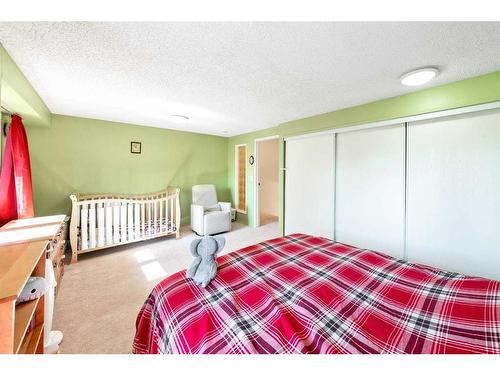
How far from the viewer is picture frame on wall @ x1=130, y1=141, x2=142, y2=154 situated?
3748mm

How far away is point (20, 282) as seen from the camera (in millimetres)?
835

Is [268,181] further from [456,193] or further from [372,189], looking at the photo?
[456,193]

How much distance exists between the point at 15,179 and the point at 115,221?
130cm

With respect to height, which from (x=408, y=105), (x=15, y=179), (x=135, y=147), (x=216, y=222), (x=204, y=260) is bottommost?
(x=216, y=222)

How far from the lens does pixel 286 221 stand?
140 inches

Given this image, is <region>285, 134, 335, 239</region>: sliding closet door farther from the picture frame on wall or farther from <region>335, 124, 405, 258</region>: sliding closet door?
the picture frame on wall

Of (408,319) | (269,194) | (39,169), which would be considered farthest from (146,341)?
(269,194)

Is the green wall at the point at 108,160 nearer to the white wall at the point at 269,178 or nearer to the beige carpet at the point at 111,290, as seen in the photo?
the beige carpet at the point at 111,290

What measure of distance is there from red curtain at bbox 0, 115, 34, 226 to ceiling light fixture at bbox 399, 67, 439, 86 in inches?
146

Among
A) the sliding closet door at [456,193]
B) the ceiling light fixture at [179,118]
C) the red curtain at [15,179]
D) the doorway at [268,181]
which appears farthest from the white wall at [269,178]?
the red curtain at [15,179]

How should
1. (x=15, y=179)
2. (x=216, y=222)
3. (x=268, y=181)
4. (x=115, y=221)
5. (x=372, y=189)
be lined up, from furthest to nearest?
(x=268, y=181)
(x=216, y=222)
(x=115, y=221)
(x=372, y=189)
(x=15, y=179)

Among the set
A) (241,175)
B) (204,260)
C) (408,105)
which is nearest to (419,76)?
(408,105)

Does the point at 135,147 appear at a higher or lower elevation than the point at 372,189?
higher

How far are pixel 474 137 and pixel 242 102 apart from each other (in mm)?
2362
